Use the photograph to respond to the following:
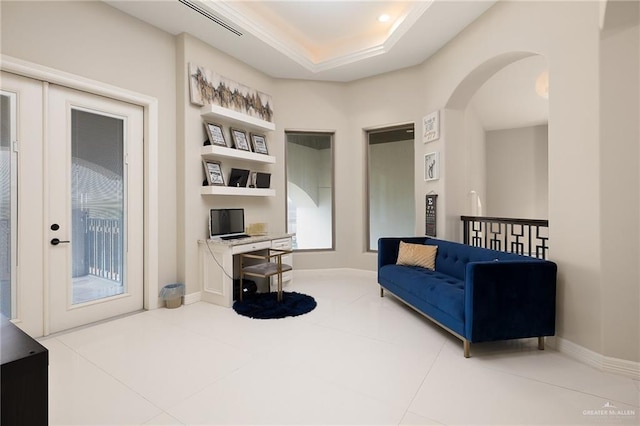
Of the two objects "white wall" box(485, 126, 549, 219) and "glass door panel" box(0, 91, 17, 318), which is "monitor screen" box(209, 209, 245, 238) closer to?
"glass door panel" box(0, 91, 17, 318)

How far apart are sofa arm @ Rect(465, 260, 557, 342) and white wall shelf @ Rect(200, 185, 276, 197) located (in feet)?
9.58

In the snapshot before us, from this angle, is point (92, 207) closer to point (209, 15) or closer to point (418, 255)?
point (209, 15)

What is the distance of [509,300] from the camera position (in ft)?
8.05

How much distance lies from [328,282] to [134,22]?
4108 millimetres

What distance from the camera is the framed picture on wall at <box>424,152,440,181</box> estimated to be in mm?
4211

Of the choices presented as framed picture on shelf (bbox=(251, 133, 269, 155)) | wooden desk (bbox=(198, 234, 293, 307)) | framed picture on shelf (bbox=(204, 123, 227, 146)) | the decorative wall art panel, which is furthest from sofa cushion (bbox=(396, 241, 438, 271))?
the decorative wall art panel

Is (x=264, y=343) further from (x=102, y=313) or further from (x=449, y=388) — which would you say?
(x=102, y=313)

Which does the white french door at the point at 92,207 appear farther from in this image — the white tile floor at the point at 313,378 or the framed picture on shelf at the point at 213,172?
the framed picture on shelf at the point at 213,172

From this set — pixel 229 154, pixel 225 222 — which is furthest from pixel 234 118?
pixel 225 222

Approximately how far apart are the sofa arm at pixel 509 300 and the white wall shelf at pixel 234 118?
3.31 m

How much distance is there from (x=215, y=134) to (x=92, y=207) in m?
1.61

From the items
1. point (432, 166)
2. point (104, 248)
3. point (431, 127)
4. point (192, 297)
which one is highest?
point (431, 127)

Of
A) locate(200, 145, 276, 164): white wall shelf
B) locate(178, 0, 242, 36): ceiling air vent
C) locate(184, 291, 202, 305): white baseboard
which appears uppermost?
locate(178, 0, 242, 36): ceiling air vent

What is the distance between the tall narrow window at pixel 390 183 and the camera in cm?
511
